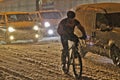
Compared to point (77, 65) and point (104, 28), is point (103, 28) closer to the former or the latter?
point (104, 28)

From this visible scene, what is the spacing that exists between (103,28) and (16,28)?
9.62 metres

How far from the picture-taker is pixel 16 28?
20.9 m

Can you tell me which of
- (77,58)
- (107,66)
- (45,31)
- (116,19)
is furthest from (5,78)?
(45,31)

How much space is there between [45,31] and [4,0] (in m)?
27.2

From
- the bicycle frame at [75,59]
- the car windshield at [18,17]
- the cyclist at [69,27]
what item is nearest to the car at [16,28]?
the car windshield at [18,17]

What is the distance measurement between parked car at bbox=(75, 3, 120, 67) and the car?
764 centimetres

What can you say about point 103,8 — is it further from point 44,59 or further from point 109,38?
point 44,59

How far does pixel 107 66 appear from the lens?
12.1 metres

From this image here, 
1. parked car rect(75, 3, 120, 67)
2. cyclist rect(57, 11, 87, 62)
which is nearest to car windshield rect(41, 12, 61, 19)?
parked car rect(75, 3, 120, 67)

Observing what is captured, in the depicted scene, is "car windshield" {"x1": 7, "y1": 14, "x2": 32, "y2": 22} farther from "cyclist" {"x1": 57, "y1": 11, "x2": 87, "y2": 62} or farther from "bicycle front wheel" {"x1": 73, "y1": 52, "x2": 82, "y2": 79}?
"bicycle front wheel" {"x1": 73, "y1": 52, "x2": 82, "y2": 79}

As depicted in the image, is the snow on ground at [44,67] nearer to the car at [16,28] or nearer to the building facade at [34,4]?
the car at [16,28]

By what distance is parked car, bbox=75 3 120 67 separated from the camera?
11719 mm

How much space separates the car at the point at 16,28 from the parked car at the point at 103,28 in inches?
301

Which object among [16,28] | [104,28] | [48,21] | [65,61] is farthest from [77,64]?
[48,21]
